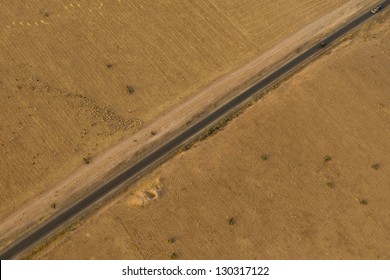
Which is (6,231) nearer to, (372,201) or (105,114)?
(105,114)

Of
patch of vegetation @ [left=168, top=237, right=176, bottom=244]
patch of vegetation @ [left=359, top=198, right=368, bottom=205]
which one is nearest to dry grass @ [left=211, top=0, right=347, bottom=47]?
patch of vegetation @ [left=359, top=198, right=368, bottom=205]

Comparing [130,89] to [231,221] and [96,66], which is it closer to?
[96,66]

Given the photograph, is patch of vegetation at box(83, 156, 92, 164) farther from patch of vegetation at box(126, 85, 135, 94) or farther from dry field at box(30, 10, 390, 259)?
patch of vegetation at box(126, 85, 135, 94)

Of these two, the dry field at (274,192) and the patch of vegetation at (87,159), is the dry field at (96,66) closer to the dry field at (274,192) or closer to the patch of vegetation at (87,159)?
the patch of vegetation at (87,159)

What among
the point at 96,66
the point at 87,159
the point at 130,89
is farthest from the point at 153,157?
the point at 96,66

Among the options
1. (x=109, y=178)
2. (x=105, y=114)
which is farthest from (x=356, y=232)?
(x=105, y=114)

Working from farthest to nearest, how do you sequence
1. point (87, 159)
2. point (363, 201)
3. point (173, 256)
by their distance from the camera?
point (87, 159)
point (363, 201)
point (173, 256)
